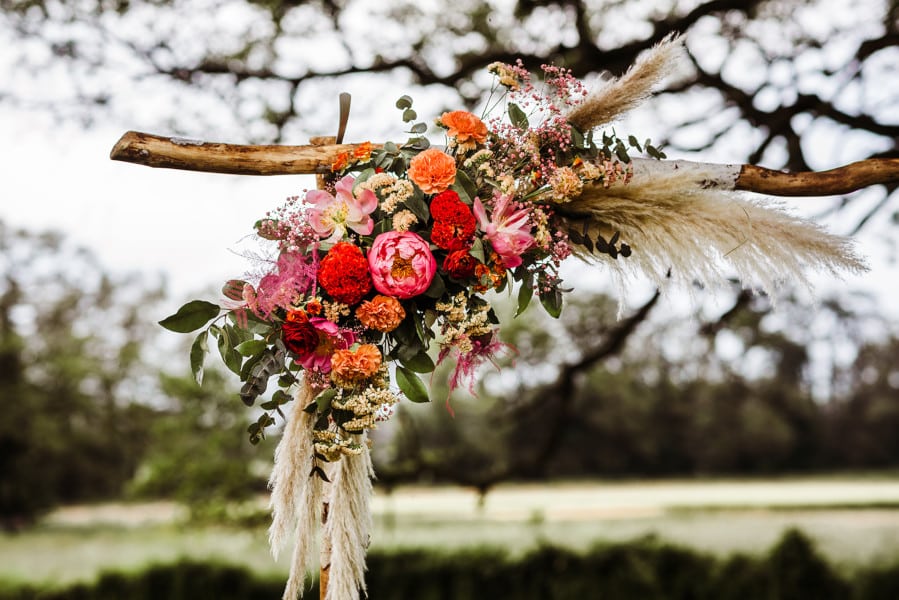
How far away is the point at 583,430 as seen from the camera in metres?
7.68

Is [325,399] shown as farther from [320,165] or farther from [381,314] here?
[320,165]

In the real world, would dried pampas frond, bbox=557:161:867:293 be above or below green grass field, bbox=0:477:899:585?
above

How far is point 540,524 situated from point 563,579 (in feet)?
3.05

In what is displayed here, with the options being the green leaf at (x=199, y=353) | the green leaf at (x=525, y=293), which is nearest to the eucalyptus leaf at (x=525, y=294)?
the green leaf at (x=525, y=293)

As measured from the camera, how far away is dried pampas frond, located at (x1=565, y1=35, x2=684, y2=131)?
4.25 feet

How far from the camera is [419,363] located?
125 centimetres

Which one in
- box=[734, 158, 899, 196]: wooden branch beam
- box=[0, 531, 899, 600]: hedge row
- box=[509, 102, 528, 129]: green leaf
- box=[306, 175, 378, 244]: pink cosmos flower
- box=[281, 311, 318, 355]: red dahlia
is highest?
box=[509, 102, 528, 129]: green leaf

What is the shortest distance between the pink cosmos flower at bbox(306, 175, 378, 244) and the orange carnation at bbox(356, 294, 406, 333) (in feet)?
0.44

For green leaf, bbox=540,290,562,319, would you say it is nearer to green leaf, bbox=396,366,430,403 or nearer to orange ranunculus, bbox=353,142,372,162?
green leaf, bbox=396,366,430,403

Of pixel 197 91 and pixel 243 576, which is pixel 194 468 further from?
pixel 197 91

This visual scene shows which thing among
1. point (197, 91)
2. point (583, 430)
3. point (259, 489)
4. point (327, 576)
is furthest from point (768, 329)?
point (327, 576)

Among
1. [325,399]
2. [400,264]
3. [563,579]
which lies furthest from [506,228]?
[563,579]

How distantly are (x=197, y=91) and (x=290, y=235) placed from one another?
267 cm

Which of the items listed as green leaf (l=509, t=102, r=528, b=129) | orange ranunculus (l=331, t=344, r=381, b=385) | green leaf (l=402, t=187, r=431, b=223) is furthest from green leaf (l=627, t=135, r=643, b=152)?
orange ranunculus (l=331, t=344, r=381, b=385)
